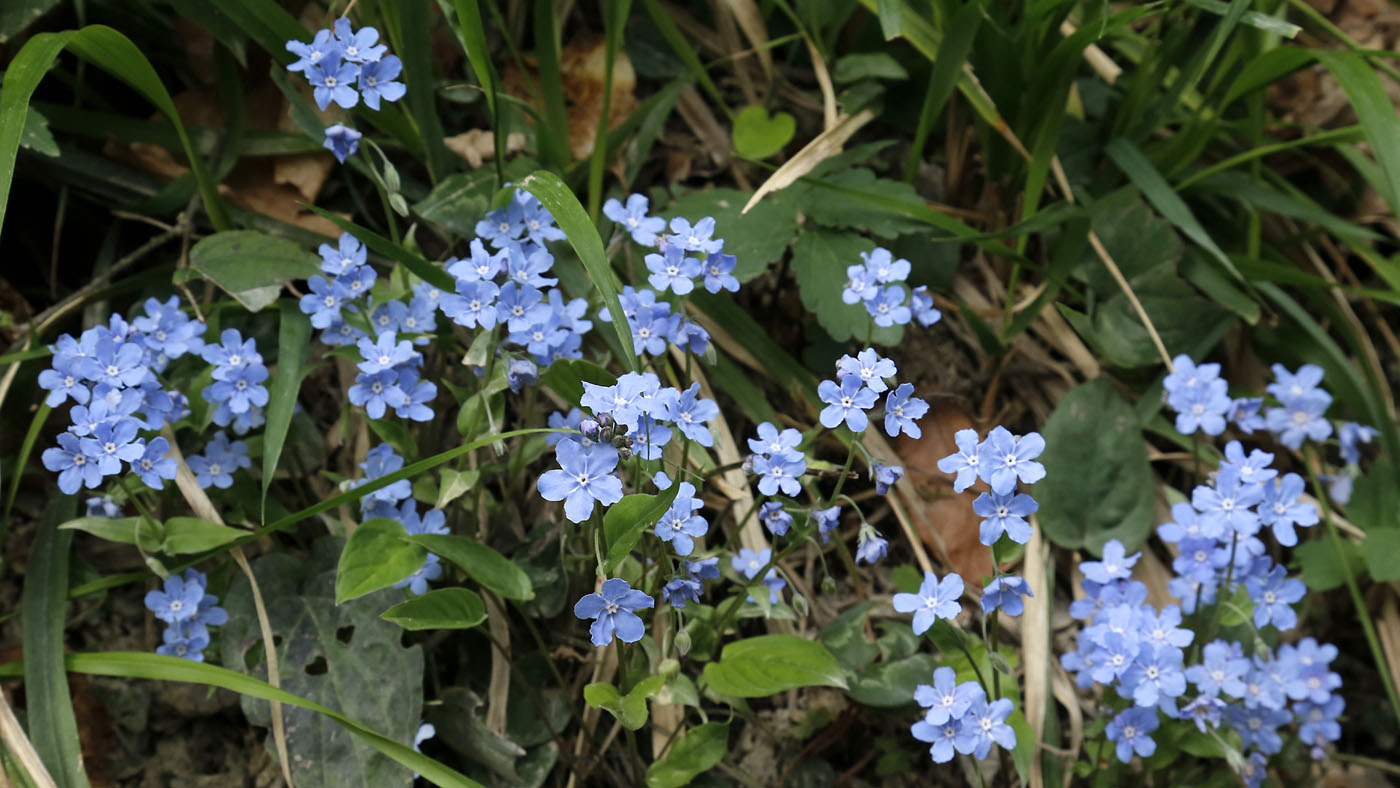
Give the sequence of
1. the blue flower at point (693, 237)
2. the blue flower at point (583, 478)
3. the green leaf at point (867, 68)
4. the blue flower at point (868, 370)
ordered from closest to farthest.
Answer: the blue flower at point (583, 478)
the blue flower at point (868, 370)
the blue flower at point (693, 237)
the green leaf at point (867, 68)

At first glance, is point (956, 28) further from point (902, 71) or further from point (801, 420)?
point (801, 420)

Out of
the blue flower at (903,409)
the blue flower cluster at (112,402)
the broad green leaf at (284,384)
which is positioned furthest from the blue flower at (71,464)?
the blue flower at (903,409)

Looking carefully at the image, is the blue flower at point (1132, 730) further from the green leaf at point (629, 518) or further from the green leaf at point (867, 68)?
the green leaf at point (867, 68)

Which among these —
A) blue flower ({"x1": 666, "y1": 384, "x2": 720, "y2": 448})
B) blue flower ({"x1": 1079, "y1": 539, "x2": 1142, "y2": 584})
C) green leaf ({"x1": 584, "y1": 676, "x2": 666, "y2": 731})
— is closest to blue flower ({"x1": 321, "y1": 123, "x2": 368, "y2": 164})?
blue flower ({"x1": 666, "y1": 384, "x2": 720, "y2": 448})

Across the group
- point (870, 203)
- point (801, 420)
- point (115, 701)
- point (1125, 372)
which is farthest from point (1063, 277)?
point (115, 701)

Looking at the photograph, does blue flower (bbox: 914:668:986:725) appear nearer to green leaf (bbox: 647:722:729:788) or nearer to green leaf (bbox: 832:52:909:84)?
green leaf (bbox: 647:722:729:788)

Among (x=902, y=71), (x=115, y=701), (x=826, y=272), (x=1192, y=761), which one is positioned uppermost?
(x=902, y=71)

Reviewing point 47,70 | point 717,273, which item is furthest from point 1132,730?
point 47,70
